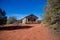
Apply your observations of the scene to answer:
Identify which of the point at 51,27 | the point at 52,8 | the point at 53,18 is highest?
the point at 52,8

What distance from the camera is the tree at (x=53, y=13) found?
14.8 m

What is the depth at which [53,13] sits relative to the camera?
15.0 meters

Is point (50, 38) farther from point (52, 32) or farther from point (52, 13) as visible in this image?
point (52, 13)

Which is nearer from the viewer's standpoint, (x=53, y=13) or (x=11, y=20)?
(x=53, y=13)

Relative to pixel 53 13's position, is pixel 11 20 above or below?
above

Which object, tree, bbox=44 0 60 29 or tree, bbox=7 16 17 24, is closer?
tree, bbox=44 0 60 29

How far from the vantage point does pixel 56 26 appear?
1479cm

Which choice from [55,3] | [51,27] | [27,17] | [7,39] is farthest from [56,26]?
[27,17]

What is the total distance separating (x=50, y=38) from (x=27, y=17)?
3309 centimetres

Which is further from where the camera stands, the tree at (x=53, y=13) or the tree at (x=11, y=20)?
the tree at (x=11, y=20)

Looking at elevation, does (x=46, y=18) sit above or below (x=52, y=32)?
above

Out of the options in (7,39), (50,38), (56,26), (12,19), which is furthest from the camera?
(12,19)

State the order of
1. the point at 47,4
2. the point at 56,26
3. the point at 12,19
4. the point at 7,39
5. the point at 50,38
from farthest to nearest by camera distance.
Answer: the point at 12,19, the point at 47,4, the point at 56,26, the point at 50,38, the point at 7,39

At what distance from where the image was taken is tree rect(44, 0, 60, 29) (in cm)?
1480
